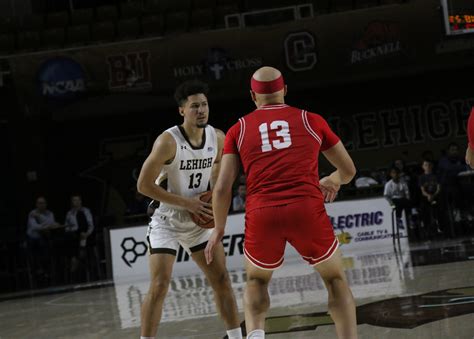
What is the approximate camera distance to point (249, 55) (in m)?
18.8

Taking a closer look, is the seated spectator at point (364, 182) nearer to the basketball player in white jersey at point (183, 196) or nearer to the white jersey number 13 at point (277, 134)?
the basketball player in white jersey at point (183, 196)

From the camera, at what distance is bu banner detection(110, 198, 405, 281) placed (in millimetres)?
15375

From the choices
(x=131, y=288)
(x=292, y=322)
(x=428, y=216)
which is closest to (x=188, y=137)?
(x=292, y=322)

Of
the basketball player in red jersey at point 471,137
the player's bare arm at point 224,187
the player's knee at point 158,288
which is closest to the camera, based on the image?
the player's bare arm at point 224,187

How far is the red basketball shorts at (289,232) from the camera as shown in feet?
15.4

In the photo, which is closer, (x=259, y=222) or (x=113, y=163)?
(x=259, y=222)

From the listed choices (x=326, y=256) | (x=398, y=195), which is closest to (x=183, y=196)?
(x=326, y=256)

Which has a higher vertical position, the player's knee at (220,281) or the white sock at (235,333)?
the player's knee at (220,281)

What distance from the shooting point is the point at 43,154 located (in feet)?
72.1

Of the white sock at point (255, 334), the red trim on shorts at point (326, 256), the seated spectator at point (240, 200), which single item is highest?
the seated spectator at point (240, 200)

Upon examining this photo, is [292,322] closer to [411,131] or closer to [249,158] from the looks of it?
[249,158]

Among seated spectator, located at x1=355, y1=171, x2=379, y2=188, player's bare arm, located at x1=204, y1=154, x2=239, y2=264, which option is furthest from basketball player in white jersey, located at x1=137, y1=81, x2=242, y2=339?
seated spectator, located at x1=355, y1=171, x2=379, y2=188

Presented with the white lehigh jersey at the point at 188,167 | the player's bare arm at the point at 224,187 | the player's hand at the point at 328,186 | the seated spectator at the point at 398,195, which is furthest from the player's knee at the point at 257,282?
the seated spectator at the point at 398,195

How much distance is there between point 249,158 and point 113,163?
17.9 meters
